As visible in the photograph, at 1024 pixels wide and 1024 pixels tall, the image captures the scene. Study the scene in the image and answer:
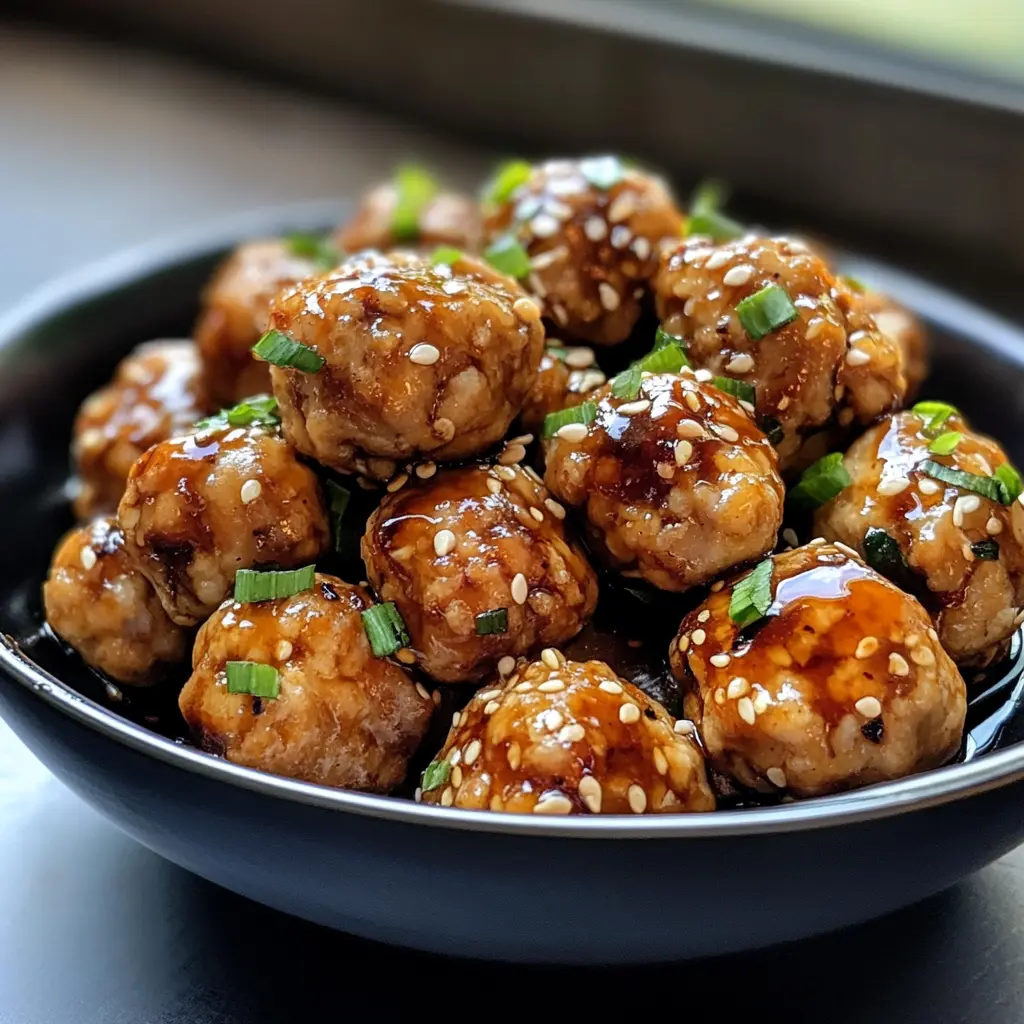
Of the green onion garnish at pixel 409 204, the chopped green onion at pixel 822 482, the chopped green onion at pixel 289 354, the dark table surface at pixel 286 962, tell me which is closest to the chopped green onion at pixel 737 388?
the chopped green onion at pixel 822 482

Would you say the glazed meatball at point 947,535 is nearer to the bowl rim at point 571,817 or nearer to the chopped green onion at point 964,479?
the chopped green onion at point 964,479

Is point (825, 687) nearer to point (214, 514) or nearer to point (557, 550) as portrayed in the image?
point (557, 550)

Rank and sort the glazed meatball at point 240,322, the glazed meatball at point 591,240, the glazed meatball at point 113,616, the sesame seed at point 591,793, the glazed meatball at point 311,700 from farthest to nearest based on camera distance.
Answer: the glazed meatball at point 240,322 → the glazed meatball at point 591,240 → the glazed meatball at point 113,616 → the glazed meatball at point 311,700 → the sesame seed at point 591,793

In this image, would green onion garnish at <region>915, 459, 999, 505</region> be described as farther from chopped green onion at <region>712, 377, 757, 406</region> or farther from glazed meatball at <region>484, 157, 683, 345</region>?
glazed meatball at <region>484, 157, 683, 345</region>

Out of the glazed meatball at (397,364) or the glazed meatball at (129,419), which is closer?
the glazed meatball at (397,364)

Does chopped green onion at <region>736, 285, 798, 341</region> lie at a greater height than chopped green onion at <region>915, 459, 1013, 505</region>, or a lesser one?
greater

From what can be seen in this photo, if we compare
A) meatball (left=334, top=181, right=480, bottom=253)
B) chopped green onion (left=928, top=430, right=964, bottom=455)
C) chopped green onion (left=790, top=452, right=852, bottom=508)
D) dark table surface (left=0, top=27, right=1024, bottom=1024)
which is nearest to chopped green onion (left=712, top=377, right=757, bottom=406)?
chopped green onion (left=790, top=452, right=852, bottom=508)

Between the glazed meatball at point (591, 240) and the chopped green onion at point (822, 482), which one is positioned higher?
the glazed meatball at point (591, 240)

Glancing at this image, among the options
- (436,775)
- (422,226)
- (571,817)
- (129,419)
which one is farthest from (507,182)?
(571,817)
